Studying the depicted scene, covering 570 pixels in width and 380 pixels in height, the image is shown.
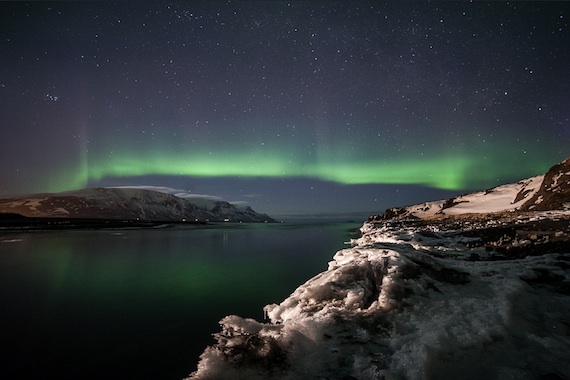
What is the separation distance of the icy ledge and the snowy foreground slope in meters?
0.02

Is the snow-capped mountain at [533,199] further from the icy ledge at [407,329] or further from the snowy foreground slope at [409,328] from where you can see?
the icy ledge at [407,329]

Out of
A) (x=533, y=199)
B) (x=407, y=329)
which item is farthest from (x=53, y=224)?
(x=533, y=199)

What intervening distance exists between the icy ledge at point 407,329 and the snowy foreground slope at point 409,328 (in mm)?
22

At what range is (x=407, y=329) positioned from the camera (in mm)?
6246

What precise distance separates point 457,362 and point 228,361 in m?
4.44

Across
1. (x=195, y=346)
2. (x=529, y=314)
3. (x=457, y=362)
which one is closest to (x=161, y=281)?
(x=195, y=346)

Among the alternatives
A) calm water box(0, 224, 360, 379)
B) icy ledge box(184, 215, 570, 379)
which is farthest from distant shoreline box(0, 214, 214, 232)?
icy ledge box(184, 215, 570, 379)

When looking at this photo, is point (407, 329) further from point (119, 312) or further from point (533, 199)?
point (533, 199)

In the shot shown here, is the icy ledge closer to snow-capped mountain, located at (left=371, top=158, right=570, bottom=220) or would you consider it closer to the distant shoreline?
snow-capped mountain, located at (left=371, top=158, right=570, bottom=220)

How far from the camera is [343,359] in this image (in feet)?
17.5

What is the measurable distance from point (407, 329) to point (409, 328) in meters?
0.06

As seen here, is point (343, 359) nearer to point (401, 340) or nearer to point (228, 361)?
point (401, 340)

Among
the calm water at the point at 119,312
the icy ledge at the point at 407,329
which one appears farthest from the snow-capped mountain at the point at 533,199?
the calm water at the point at 119,312

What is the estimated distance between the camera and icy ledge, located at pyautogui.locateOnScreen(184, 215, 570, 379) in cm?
493
